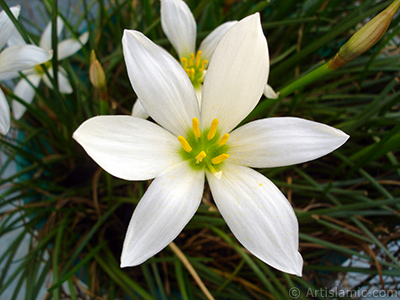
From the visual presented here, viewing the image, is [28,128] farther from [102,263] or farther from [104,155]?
[104,155]

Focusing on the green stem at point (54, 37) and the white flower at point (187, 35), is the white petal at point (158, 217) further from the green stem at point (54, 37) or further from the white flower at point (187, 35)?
the green stem at point (54, 37)

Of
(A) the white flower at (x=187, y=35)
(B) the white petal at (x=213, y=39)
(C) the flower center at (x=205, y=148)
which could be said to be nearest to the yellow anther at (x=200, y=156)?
(C) the flower center at (x=205, y=148)

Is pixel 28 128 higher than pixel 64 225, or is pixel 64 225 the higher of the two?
pixel 28 128

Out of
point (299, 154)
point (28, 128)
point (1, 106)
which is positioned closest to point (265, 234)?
point (299, 154)

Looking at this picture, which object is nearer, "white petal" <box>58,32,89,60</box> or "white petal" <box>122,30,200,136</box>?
"white petal" <box>122,30,200,136</box>

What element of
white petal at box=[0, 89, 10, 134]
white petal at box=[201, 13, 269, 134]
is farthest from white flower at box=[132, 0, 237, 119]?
white petal at box=[0, 89, 10, 134]

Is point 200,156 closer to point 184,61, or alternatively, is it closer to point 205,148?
point 205,148

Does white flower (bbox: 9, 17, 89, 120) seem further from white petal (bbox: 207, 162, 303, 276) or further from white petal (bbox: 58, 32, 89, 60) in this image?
white petal (bbox: 207, 162, 303, 276)
